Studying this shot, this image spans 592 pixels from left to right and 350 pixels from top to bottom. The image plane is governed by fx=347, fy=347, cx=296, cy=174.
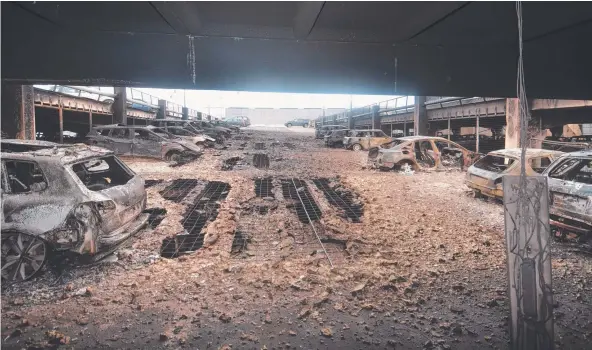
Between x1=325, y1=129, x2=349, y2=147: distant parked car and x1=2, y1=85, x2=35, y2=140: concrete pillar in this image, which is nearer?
x1=2, y1=85, x2=35, y2=140: concrete pillar

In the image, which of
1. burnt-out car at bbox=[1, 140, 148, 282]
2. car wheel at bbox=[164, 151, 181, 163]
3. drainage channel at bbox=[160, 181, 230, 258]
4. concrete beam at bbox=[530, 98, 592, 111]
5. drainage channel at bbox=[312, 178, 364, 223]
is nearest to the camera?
burnt-out car at bbox=[1, 140, 148, 282]

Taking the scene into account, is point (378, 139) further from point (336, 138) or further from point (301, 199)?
point (301, 199)

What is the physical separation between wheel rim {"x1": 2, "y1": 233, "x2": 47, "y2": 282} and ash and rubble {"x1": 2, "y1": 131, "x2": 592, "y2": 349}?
0.60 ft

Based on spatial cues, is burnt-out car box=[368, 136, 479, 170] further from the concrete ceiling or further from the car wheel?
the concrete ceiling

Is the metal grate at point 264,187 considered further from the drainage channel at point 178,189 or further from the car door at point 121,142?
the car door at point 121,142

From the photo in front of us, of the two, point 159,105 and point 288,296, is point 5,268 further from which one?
point 159,105

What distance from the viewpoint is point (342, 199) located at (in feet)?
30.6

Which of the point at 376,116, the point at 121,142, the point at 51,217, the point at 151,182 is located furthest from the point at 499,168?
the point at 376,116

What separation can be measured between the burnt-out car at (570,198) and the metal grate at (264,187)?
6290mm

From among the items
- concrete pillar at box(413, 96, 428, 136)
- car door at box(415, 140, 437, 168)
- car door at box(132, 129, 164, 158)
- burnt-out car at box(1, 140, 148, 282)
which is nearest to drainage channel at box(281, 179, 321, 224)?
burnt-out car at box(1, 140, 148, 282)

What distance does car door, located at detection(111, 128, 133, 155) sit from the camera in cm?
1460

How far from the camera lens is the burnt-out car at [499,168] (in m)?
7.89

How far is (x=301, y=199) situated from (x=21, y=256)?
6.05 m

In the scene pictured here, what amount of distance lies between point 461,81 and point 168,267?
4307 millimetres
